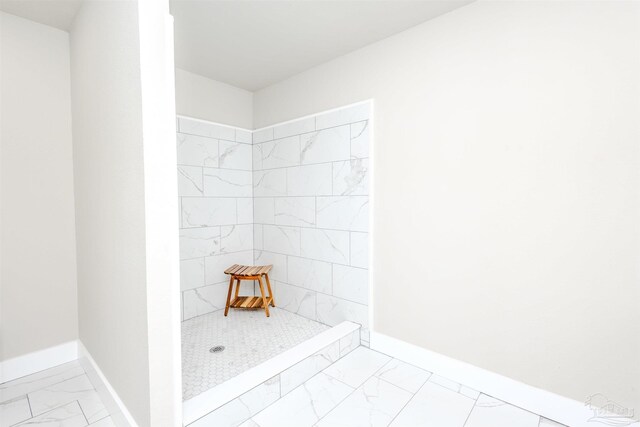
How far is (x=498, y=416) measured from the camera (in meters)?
1.63

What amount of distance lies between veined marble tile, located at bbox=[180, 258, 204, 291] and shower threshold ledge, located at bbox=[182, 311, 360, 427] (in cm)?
Result: 96

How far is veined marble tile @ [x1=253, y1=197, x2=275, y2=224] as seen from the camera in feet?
10.1

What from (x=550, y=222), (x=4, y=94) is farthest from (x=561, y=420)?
(x=4, y=94)

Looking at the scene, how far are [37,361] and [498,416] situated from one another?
291cm

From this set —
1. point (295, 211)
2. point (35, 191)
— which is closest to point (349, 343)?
point (295, 211)

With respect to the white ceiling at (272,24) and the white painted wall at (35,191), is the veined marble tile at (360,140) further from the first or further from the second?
the white painted wall at (35,191)

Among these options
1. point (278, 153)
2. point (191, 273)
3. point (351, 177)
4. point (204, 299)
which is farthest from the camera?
point (278, 153)

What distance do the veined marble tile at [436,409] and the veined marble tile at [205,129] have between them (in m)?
2.69

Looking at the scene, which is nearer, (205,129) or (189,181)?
(189,181)

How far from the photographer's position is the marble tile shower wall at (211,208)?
8.98 ft

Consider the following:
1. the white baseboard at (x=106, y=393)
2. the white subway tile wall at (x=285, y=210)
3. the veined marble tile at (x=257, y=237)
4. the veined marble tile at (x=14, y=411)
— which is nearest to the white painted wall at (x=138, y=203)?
the white baseboard at (x=106, y=393)

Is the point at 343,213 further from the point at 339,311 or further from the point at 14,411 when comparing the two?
the point at 14,411

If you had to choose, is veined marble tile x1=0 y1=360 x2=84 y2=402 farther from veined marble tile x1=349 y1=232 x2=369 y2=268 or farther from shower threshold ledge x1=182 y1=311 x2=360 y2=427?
veined marble tile x1=349 y1=232 x2=369 y2=268

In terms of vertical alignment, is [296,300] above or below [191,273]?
→ below
